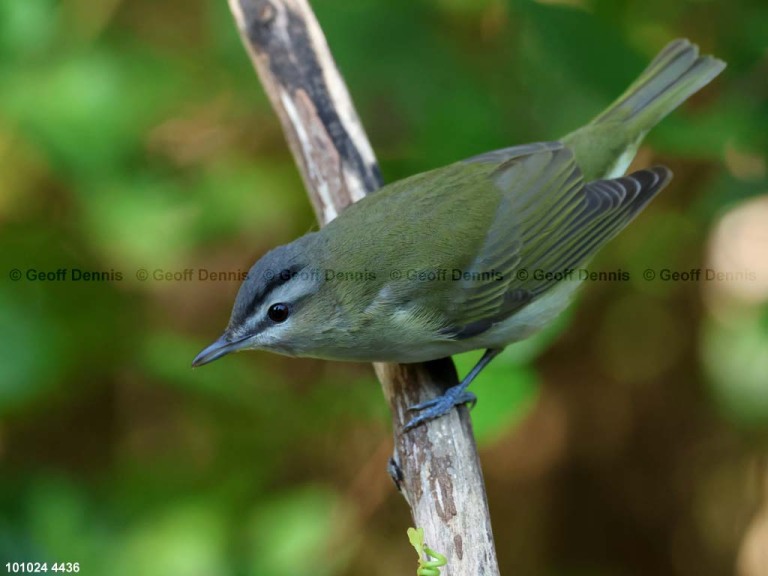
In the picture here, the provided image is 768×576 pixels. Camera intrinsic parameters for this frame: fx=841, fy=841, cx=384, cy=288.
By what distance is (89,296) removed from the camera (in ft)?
13.1

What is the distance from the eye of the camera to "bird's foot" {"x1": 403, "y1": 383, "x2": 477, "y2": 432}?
2840 millimetres

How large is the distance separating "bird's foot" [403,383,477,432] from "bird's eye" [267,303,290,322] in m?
0.54

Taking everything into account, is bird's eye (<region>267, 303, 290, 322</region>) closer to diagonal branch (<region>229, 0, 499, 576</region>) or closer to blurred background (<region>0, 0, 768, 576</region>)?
diagonal branch (<region>229, 0, 499, 576</region>)

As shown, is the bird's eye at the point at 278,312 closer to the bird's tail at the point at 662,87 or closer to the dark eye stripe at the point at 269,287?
the dark eye stripe at the point at 269,287

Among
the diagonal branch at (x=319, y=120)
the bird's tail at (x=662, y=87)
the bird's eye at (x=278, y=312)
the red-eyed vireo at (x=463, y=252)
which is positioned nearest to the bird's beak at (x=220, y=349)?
the red-eyed vireo at (x=463, y=252)

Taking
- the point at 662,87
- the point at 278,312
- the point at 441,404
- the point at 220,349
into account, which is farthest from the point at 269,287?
the point at 662,87

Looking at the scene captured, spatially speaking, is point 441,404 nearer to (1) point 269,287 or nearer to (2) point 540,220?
(1) point 269,287

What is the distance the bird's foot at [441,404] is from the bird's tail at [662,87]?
4.99 ft

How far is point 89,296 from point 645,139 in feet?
8.83

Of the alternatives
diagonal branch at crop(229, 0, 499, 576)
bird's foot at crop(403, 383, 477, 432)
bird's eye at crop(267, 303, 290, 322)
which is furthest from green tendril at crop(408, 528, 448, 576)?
bird's eye at crop(267, 303, 290, 322)

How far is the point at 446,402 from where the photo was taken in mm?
2936

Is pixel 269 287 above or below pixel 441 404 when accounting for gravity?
above

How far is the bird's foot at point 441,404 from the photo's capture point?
2840mm

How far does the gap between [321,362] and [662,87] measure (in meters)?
2.40
